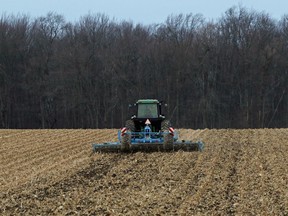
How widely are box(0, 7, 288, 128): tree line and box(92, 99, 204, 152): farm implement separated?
3099cm

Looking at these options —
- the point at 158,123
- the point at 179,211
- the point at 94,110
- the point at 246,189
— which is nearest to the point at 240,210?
the point at 179,211

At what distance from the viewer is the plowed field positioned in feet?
28.6

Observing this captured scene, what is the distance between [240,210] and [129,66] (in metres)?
43.8

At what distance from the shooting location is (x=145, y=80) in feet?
170

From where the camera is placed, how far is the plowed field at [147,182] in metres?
8.70

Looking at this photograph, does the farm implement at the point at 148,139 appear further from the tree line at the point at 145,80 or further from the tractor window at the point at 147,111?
the tree line at the point at 145,80

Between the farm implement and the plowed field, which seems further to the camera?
the farm implement

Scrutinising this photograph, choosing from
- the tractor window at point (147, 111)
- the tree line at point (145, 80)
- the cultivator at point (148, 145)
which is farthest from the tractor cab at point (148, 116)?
the tree line at point (145, 80)

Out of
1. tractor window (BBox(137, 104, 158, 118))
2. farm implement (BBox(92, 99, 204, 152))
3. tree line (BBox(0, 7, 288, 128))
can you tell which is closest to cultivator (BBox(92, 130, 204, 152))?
farm implement (BBox(92, 99, 204, 152))

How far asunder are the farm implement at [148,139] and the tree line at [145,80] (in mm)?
30993

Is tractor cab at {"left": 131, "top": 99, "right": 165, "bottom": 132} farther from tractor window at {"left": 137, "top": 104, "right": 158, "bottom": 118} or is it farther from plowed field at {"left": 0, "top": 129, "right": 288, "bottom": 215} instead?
plowed field at {"left": 0, "top": 129, "right": 288, "bottom": 215}

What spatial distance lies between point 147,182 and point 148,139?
5.73m

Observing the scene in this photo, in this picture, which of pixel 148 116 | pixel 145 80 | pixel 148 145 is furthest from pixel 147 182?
pixel 145 80

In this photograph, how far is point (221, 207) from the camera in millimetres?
8695
